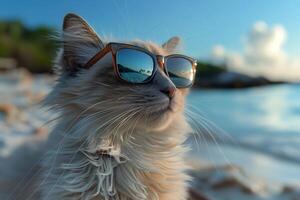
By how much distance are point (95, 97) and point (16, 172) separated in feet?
2.13

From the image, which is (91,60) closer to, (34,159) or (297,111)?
(34,159)

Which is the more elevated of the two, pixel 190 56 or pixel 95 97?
pixel 190 56

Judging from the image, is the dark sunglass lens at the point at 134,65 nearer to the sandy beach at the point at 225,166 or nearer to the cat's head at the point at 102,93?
the cat's head at the point at 102,93

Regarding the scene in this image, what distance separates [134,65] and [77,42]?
0.25 m

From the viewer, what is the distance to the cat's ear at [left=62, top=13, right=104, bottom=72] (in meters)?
1.56

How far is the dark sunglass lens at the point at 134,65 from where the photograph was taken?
1.46 metres

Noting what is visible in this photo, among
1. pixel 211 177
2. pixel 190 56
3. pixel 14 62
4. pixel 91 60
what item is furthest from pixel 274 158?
pixel 14 62

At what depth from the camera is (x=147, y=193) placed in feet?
4.89

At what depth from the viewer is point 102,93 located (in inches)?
58.0

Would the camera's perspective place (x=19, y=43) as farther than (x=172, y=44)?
Yes

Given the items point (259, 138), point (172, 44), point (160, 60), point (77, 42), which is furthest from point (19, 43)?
point (160, 60)

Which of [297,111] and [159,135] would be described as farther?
[297,111]

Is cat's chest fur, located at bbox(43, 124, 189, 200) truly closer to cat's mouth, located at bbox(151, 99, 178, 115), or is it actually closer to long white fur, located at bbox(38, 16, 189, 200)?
long white fur, located at bbox(38, 16, 189, 200)

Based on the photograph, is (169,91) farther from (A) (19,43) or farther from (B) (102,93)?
(A) (19,43)
